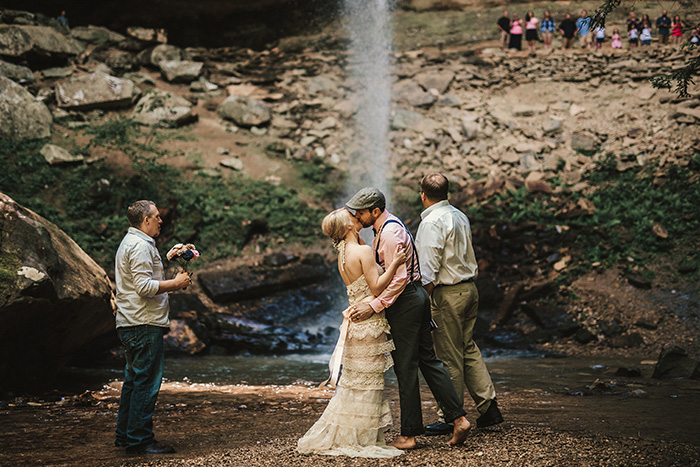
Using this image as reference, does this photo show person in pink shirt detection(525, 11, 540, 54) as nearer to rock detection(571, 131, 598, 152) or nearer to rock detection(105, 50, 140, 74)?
rock detection(571, 131, 598, 152)

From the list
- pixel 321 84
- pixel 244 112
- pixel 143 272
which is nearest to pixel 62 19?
pixel 244 112

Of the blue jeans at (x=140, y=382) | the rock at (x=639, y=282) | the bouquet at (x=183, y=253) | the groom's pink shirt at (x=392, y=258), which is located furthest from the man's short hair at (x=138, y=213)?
the rock at (x=639, y=282)

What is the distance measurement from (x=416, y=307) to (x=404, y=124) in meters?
16.0

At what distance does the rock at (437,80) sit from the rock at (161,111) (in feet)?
27.2

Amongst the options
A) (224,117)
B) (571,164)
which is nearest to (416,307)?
(571,164)

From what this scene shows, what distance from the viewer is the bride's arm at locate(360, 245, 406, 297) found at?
3961mm

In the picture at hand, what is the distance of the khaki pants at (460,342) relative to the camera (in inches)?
182

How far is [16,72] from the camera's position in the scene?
1861 centimetres

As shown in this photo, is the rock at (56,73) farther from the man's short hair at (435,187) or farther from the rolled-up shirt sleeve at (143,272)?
the man's short hair at (435,187)

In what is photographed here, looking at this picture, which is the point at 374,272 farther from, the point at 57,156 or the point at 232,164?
the point at 57,156

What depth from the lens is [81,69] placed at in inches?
799

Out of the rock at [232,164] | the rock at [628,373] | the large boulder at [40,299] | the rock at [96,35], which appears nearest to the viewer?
the large boulder at [40,299]

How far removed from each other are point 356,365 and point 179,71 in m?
19.7

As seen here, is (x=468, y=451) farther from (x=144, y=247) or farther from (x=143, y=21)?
A: (x=143, y=21)
